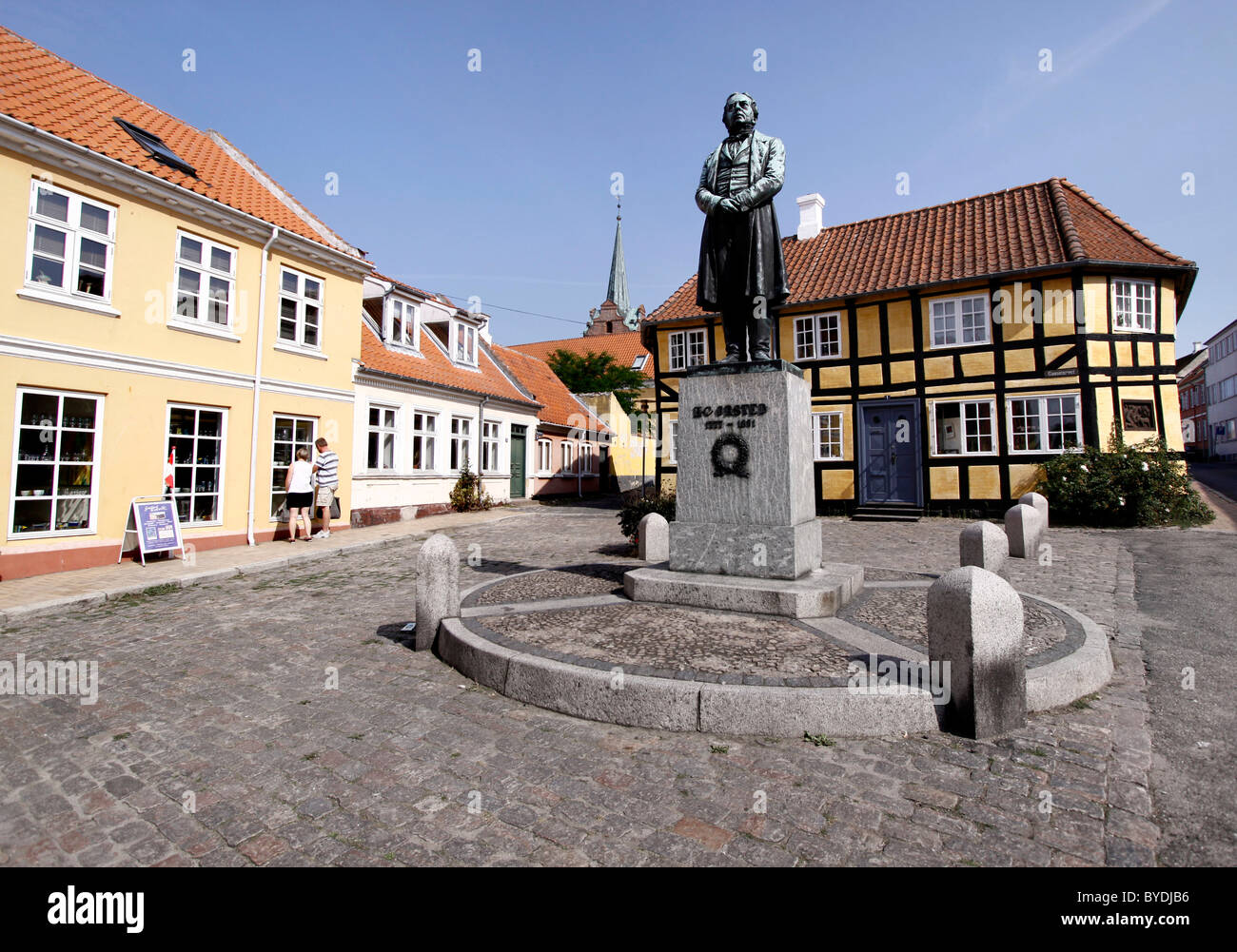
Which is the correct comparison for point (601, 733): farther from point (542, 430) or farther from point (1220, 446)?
point (1220, 446)

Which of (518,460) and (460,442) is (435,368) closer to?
(460,442)

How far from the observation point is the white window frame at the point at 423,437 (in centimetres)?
1748

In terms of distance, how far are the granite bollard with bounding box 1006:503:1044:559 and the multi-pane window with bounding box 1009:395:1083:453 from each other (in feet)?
20.9

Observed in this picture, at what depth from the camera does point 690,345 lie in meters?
20.5

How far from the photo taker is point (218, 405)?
11.6 meters

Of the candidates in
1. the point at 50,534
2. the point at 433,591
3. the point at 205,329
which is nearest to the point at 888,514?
the point at 433,591

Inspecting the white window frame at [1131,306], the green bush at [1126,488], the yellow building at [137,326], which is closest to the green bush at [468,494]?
the yellow building at [137,326]

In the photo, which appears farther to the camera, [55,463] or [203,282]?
[203,282]

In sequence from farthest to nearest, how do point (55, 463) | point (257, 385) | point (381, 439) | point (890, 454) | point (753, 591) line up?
point (890, 454) < point (381, 439) < point (257, 385) < point (55, 463) < point (753, 591)

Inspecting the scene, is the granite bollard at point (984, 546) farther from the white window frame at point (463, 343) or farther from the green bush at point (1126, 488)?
→ the white window frame at point (463, 343)

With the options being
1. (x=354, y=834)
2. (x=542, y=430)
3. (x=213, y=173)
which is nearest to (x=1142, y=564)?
(x=354, y=834)

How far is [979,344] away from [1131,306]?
3286mm
